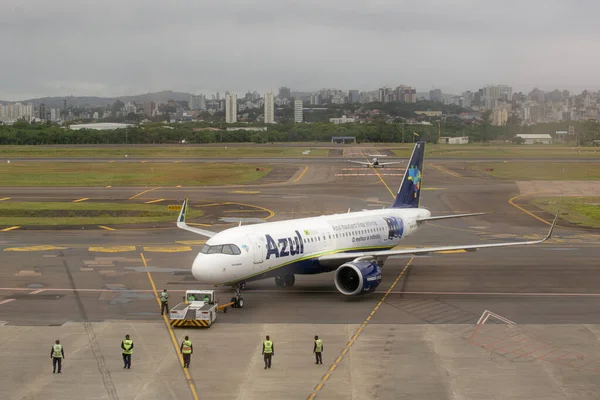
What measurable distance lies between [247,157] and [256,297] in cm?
13051

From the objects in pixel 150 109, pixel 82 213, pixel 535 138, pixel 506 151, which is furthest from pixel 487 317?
pixel 506 151

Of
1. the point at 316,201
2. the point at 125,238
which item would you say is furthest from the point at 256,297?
the point at 316,201

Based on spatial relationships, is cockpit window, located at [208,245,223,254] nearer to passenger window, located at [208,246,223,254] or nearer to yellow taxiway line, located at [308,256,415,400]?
passenger window, located at [208,246,223,254]

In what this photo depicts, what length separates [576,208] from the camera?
86.1 m

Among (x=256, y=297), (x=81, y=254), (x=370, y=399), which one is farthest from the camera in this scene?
(x=81, y=254)

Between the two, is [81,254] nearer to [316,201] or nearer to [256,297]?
[256,297]

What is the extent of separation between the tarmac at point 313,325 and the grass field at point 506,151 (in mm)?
78700

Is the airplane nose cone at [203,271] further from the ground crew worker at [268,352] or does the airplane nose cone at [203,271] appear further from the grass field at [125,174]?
the grass field at [125,174]

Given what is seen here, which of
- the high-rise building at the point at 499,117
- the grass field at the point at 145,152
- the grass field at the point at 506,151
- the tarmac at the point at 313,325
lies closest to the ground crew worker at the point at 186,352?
the tarmac at the point at 313,325

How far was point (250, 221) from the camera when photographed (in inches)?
2936

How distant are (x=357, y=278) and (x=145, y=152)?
130m

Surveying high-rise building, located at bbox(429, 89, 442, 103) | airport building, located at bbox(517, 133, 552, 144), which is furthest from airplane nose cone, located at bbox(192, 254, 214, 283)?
airport building, located at bbox(517, 133, 552, 144)

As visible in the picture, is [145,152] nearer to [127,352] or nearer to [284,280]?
[284,280]

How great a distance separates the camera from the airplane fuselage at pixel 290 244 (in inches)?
1577
